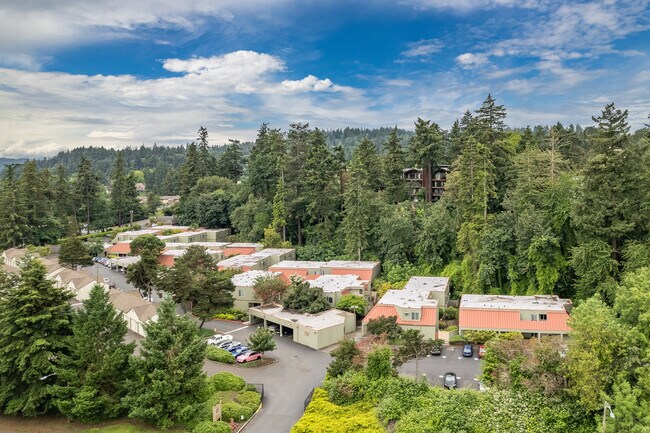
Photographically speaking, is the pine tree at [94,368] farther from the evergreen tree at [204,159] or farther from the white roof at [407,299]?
the evergreen tree at [204,159]

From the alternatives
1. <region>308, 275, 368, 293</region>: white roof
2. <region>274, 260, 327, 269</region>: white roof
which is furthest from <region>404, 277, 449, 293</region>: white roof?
<region>274, 260, 327, 269</region>: white roof

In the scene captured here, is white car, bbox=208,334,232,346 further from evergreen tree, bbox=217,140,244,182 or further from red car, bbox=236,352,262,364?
evergreen tree, bbox=217,140,244,182

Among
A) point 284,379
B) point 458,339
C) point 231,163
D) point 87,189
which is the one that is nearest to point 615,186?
point 458,339

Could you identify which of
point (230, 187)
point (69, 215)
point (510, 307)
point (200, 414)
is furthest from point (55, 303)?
point (69, 215)

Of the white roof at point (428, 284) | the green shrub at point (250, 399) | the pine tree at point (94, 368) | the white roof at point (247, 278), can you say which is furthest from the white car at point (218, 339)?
the white roof at point (428, 284)

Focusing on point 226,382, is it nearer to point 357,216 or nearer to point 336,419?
point 336,419
